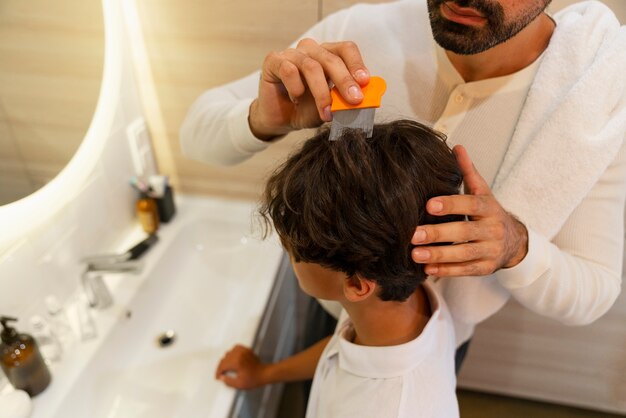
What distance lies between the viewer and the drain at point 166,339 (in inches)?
45.4

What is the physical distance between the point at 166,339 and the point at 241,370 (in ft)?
1.00

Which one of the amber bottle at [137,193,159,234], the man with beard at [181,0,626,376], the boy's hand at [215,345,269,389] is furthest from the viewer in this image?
the amber bottle at [137,193,159,234]

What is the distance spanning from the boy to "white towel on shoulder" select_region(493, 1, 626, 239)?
185 millimetres

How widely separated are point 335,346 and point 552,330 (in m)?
0.96

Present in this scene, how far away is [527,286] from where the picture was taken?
0.70 m

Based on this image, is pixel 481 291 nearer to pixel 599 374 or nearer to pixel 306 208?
pixel 306 208

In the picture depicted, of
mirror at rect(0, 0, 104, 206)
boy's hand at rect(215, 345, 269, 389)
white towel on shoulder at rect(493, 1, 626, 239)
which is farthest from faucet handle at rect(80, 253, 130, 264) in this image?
white towel on shoulder at rect(493, 1, 626, 239)

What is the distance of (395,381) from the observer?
715mm

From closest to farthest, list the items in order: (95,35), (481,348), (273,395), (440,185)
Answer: (440,185) → (95,35) → (273,395) → (481,348)

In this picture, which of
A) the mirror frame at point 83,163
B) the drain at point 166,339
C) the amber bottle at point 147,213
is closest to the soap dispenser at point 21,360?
the mirror frame at point 83,163

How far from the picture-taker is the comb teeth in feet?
1.89

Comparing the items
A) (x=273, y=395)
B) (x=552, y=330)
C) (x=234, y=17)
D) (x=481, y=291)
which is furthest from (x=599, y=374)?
(x=234, y=17)

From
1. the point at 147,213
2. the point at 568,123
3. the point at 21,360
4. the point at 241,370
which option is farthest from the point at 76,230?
the point at 568,123

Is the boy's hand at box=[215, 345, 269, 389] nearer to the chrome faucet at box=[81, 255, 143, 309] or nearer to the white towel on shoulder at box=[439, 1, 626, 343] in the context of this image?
the chrome faucet at box=[81, 255, 143, 309]
